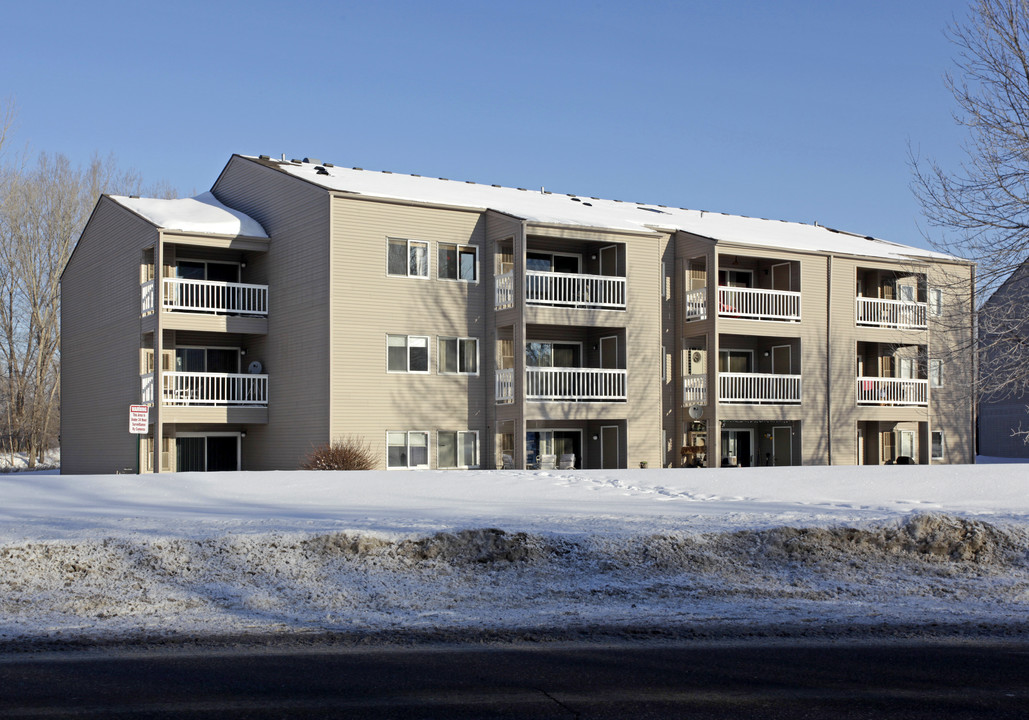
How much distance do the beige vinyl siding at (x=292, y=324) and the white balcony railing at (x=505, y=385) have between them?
17.0 ft

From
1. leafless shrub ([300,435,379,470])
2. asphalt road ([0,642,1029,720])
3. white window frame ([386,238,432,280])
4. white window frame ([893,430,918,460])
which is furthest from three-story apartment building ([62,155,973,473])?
asphalt road ([0,642,1029,720])

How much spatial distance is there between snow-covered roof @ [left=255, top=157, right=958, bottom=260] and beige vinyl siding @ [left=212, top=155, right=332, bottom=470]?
1.05m

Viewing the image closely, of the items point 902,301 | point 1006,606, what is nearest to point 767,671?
point 1006,606

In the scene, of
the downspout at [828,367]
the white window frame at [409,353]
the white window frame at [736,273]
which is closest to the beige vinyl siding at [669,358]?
the white window frame at [736,273]

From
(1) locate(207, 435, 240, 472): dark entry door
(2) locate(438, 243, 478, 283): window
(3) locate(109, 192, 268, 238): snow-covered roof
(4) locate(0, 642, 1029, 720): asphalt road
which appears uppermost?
(3) locate(109, 192, 268, 238): snow-covered roof

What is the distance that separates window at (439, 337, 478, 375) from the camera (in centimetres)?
3334

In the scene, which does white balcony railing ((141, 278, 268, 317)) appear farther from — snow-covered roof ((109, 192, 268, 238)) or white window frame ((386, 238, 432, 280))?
white window frame ((386, 238, 432, 280))

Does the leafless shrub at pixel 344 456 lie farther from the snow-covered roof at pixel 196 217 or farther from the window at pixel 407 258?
the snow-covered roof at pixel 196 217

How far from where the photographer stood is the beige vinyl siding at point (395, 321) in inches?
1244

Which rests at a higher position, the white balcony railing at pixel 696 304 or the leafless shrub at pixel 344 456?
the white balcony railing at pixel 696 304


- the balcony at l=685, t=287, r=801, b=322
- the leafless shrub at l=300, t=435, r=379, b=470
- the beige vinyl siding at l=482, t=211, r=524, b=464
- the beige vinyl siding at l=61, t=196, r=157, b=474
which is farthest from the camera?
the balcony at l=685, t=287, r=801, b=322

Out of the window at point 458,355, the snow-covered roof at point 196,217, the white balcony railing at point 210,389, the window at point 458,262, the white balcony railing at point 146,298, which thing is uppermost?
the snow-covered roof at point 196,217

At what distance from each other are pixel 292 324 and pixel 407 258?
13.1 ft

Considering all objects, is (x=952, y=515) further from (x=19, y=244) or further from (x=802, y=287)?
(x=19, y=244)
